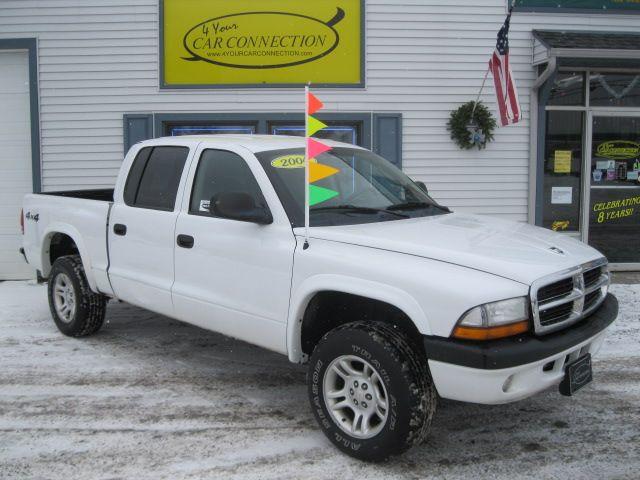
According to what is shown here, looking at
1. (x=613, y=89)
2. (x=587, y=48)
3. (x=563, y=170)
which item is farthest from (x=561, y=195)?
(x=587, y=48)

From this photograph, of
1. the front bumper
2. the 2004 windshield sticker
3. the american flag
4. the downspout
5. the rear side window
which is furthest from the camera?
the downspout

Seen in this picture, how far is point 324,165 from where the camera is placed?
4410 millimetres

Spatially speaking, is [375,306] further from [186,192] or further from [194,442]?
[186,192]

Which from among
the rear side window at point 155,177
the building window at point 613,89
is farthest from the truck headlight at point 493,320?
the building window at point 613,89

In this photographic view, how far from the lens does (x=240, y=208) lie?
159 inches

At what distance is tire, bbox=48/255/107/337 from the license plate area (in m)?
4.07

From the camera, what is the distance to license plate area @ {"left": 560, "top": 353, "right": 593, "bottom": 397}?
3.49 metres

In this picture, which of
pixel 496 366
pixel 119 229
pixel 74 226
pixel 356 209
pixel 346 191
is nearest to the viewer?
pixel 496 366

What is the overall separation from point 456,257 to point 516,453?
4.07 feet

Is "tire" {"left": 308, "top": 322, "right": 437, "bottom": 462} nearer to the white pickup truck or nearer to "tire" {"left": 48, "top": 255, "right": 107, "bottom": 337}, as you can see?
the white pickup truck

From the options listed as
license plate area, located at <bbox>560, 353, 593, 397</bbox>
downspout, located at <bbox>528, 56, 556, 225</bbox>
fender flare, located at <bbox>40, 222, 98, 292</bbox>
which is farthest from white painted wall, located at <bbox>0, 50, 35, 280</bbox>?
license plate area, located at <bbox>560, 353, 593, 397</bbox>

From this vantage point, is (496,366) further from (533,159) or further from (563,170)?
(563,170)

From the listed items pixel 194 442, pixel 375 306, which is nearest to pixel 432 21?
pixel 375 306

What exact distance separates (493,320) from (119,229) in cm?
326
